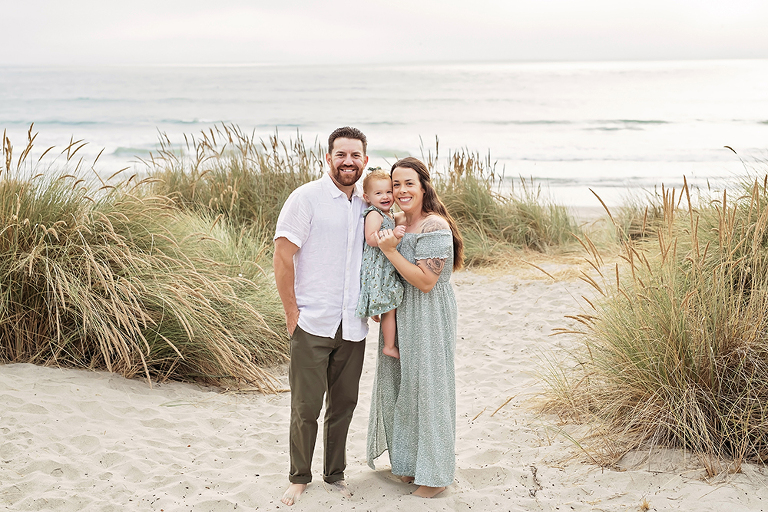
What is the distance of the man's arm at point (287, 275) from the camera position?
9.78ft

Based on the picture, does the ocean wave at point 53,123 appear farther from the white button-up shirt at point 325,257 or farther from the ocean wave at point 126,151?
the white button-up shirt at point 325,257

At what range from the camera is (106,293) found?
4301 mm

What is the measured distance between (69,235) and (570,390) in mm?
3730

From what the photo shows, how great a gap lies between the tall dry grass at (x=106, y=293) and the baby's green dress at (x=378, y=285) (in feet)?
5.52

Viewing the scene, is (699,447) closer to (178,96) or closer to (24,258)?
(24,258)

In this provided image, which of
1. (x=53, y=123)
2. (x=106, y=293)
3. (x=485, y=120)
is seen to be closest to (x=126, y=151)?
(x=53, y=123)

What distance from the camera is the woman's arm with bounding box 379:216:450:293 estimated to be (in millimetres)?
2930

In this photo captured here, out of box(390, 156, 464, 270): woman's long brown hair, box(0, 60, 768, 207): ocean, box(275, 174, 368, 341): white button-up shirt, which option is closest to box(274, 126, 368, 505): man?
box(275, 174, 368, 341): white button-up shirt

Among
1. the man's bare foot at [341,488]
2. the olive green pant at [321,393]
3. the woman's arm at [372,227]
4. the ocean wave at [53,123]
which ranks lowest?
the man's bare foot at [341,488]

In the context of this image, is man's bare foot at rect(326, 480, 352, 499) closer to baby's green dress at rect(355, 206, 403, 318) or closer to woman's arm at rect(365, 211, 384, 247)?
baby's green dress at rect(355, 206, 403, 318)

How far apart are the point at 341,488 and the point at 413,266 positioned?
126 centimetres

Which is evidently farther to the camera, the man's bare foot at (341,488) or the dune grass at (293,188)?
the dune grass at (293,188)

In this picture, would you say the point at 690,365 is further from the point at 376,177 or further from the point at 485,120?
the point at 485,120

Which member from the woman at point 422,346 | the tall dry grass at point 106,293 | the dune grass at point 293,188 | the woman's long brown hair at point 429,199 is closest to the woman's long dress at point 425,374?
the woman at point 422,346
